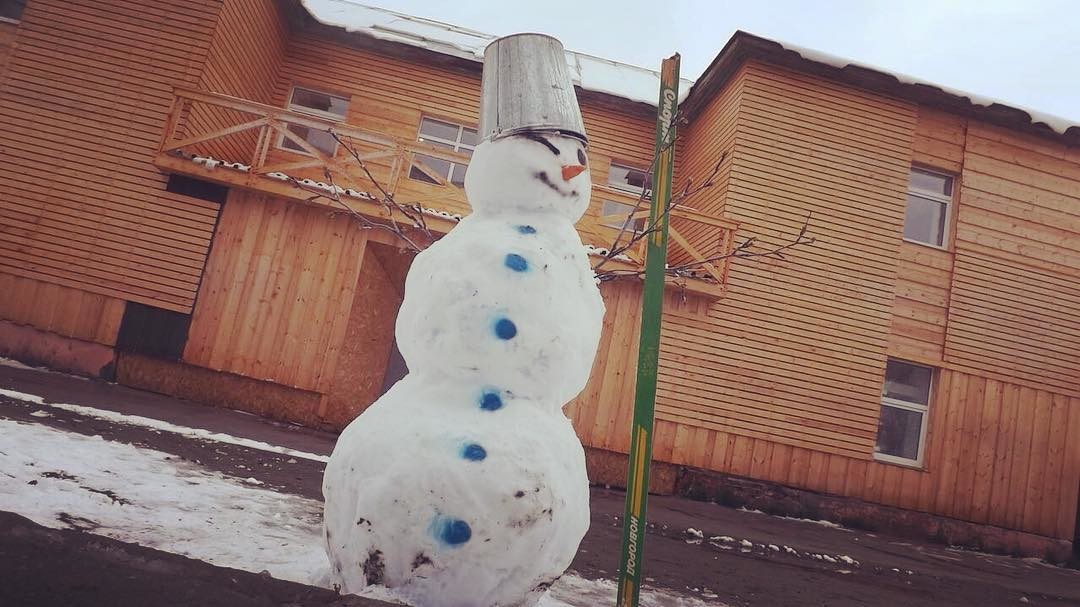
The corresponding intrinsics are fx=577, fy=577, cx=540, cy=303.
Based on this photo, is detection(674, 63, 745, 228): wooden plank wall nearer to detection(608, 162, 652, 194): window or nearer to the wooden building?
the wooden building

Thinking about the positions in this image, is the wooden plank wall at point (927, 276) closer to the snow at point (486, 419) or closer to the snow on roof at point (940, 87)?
the snow on roof at point (940, 87)

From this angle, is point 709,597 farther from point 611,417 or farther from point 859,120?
point 859,120

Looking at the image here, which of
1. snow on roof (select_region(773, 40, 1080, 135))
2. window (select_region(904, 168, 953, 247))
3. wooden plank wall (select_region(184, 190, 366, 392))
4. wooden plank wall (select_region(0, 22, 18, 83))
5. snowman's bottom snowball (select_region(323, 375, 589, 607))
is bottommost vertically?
snowman's bottom snowball (select_region(323, 375, 589, 607))

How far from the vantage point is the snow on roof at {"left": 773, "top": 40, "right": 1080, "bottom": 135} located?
981 cm

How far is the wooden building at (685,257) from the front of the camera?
8297 millimetres

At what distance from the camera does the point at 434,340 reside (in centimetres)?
201

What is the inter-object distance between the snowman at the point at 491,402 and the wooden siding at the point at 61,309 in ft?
26.8

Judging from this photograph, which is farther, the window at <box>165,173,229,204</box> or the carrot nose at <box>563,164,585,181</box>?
the window at <box>165,173,229,204</box>

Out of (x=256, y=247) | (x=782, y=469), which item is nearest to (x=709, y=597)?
(x=782, y=469)

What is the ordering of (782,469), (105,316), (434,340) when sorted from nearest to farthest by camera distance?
(434,340) → (105,316) → (782,469)

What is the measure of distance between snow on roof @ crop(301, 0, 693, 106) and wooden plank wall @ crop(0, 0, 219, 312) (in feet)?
9.69

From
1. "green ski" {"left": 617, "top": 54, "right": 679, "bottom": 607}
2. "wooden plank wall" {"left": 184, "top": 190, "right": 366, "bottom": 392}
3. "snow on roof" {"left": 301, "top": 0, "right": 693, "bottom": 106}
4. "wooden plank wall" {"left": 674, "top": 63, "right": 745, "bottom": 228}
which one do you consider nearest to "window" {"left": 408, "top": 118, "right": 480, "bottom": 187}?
"snow on roof" {"left": 301, "top": 0, "right": 693, "bottom": 106}

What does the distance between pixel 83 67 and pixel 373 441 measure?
1041 cm

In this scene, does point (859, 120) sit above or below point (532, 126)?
above
